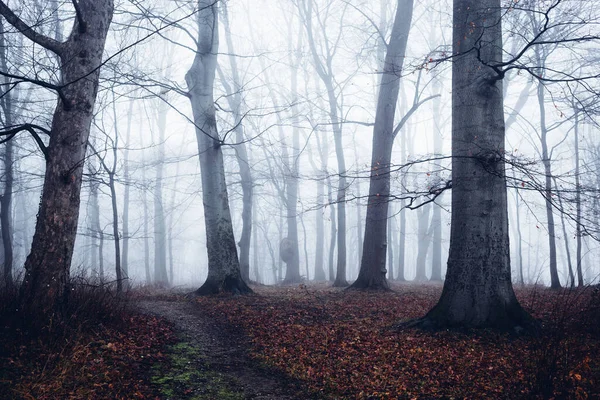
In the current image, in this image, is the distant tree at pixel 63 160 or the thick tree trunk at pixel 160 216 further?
the thick tree trunk at pixel 160 216

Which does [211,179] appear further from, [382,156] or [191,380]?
[191,380]

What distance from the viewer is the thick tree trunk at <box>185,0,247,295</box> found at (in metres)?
11.5

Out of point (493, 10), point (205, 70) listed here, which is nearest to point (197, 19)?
point (205, 70)

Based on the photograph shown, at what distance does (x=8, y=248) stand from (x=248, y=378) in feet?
32.5

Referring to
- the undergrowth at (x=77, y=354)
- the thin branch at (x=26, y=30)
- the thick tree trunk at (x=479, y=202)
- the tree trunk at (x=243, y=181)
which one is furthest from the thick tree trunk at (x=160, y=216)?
the thick tree trunk at (x=479, y=202)

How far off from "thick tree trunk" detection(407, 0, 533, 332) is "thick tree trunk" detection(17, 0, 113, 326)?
17.3ft

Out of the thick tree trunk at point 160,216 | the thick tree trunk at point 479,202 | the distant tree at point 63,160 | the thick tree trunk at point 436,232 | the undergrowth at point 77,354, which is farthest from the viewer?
the thick tree trunk at point 160,216

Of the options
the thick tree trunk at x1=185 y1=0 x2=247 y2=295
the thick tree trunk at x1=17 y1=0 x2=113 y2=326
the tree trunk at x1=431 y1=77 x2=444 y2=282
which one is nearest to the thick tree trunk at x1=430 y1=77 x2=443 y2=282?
the tree trunk at x1=431 y1=77 x2=444 y2=282

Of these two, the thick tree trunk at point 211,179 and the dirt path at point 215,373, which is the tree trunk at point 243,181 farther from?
the dirt path at point 215,373

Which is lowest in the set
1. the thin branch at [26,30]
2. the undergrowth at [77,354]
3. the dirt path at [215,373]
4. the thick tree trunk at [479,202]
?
the dirt path at [215,373]

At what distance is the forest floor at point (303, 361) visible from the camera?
4.09 meters

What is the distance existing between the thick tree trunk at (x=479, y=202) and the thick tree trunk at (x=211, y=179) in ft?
20.0

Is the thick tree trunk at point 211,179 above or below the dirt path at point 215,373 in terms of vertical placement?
above

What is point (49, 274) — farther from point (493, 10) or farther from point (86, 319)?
point (493, 10)
